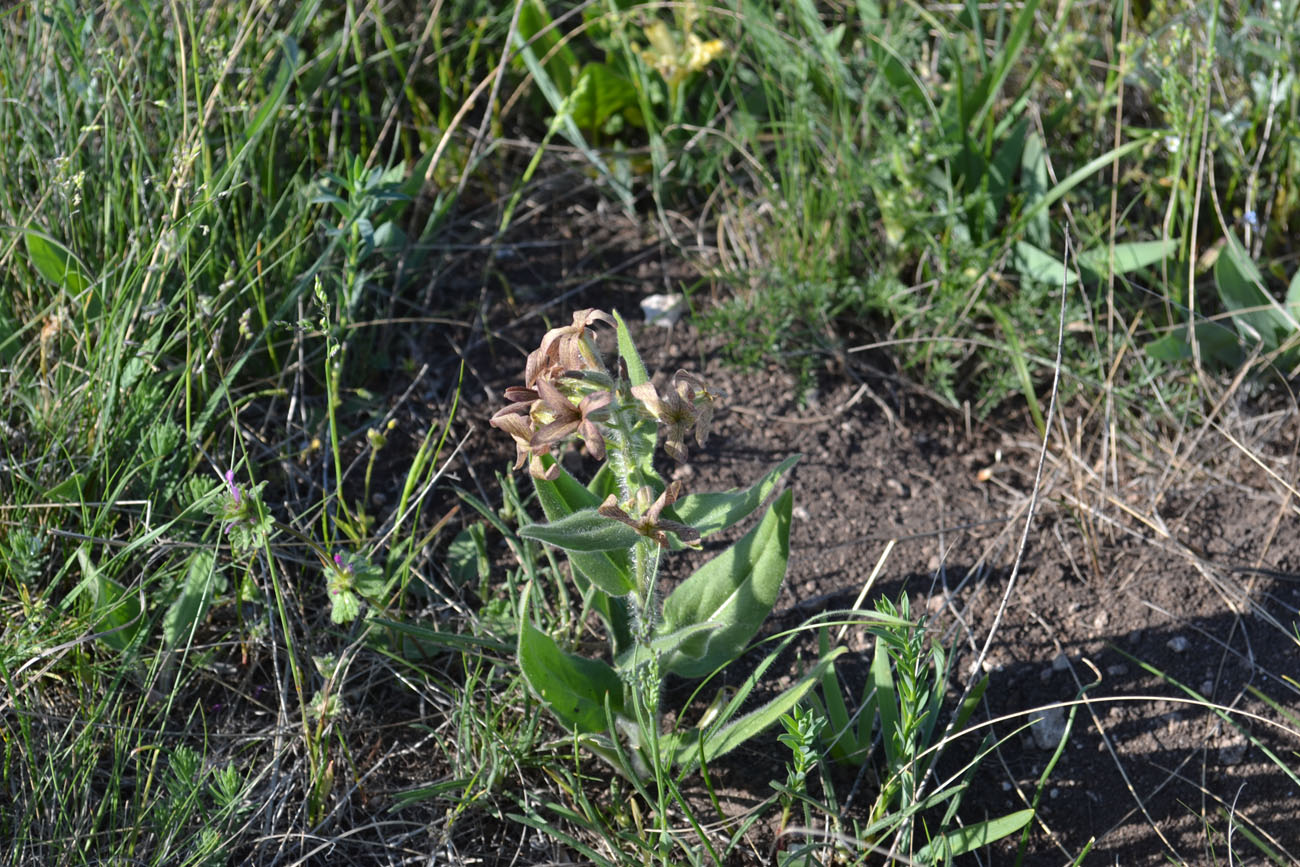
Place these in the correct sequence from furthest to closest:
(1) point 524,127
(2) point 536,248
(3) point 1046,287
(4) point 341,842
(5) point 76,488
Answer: (1) point 524,127 < (2) point 536,248 < (3) point 1046,287 < (5) point 76,488 < (4) point 341,842

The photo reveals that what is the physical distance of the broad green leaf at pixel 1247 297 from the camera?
8.36 feet

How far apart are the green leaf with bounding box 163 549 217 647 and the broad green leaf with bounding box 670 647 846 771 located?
36.4 inches

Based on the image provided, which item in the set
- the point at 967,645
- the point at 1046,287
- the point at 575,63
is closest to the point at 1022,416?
the point at 1046,287

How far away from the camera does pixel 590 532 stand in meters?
1.67

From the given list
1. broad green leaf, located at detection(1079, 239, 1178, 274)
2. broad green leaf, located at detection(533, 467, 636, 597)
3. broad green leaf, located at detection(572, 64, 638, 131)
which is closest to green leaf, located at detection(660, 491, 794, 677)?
broad green leaf, located at detection(533, 467, 636, 597)

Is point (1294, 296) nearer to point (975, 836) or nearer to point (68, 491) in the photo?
point (975, 836)

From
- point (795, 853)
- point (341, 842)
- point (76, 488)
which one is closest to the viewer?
point (795, 853)

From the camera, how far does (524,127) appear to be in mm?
3252

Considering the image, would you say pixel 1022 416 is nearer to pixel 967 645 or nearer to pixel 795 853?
pixel 967 645

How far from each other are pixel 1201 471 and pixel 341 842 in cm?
198

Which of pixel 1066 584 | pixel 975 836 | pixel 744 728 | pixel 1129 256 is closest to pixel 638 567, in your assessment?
pixel 744 728

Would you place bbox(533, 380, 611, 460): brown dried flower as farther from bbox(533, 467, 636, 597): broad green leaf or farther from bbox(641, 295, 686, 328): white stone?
bbox(641, 295, 686, 328): white stone

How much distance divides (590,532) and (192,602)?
0.88 metres

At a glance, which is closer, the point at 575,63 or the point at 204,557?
the point at 204,557
